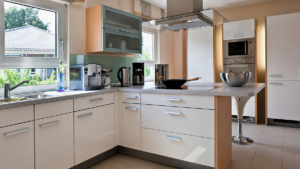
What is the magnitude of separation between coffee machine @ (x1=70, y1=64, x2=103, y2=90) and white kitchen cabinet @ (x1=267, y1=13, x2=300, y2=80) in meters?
3.05

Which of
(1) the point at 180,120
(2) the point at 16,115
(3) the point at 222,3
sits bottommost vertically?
(1) the point at 180,120

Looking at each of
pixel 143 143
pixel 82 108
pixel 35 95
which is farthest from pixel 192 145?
pixel 35 95

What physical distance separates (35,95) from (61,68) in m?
0.51

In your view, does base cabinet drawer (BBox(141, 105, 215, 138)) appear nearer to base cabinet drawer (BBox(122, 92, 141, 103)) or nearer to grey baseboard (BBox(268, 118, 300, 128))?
base cabinet drawer (BBox(122, 92, 141, 103))

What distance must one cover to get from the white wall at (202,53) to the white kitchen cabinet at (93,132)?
2.58 metres

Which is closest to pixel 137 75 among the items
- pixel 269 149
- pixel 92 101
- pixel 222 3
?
pixel 92 101

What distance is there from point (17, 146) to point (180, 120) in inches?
55.6

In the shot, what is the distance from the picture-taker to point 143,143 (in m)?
2.51

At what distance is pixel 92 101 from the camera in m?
2.37

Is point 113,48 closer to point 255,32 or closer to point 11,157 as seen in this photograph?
point 11,157

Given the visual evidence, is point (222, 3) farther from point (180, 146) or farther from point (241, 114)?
point (180, 146)

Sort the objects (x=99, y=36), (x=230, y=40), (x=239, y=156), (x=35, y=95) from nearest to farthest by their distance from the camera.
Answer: (x=35, y=95) → (x=239, y=156) → (x=99, y=36) → (x=230, y=40)

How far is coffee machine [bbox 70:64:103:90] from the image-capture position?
253 cm

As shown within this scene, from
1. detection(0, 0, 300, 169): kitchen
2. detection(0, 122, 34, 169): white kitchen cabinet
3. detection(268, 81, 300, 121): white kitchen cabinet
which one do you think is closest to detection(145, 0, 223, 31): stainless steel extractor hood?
detection(0, 0, 300, 169): kitchen
